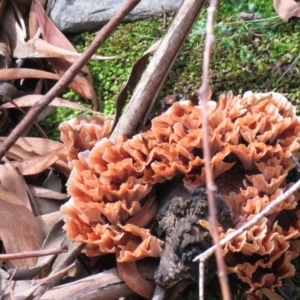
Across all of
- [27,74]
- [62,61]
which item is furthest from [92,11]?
[27,74]

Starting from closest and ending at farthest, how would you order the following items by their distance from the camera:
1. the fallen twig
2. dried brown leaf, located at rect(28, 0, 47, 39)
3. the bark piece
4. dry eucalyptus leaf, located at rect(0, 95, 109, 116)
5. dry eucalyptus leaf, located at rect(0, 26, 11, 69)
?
the bark piece → the fallen twig → dry eucalyptus leaf, located at rect(0, 95, 109, 116) → dry eucalyptus leaf, located at rect(0, 26, 11, 69) → dried brown leaf, located at rect(28, 0, 47, 39)

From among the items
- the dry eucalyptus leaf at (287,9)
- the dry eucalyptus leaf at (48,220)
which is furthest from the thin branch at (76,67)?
the dry eucalyptus leaf at (287,9)

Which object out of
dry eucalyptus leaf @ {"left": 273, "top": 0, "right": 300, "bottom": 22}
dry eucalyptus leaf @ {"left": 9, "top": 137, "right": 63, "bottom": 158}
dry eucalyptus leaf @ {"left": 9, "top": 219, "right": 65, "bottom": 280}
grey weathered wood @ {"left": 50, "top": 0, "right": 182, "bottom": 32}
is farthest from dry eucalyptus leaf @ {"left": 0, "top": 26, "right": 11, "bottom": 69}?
dry eucalyptus leaf @ {"left": 273, "top": 0, "right": 300, "bottom": 22}

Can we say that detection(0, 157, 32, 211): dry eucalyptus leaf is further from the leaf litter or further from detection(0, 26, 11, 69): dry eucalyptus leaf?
detection(0, 26, 11, 69): dry eucalyptus leaf

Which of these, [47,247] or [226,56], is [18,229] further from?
[226,56]

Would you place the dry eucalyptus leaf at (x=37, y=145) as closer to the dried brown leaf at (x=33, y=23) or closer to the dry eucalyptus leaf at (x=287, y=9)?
the dried brown leaf at (x=33, y=23)

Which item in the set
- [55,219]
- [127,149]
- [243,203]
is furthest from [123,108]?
[243,203]

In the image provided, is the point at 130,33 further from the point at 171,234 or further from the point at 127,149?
the point at 171,234
